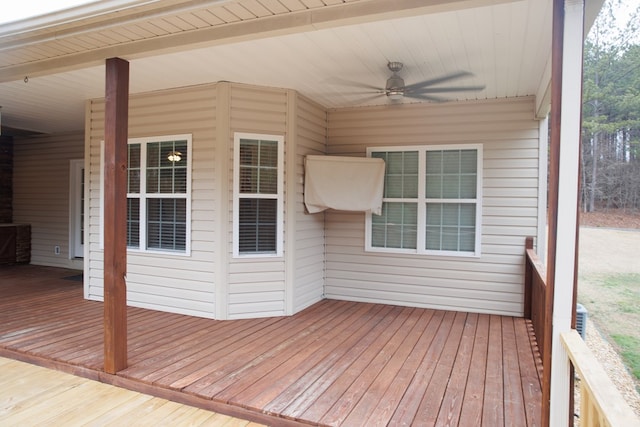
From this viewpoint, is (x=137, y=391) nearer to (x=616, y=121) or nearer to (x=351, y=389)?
(x=351, y=389)

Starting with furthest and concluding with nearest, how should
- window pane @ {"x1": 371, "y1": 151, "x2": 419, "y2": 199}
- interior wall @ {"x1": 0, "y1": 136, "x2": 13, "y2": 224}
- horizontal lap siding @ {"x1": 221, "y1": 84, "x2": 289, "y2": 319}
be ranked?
1. interior wall @ {"x1": 0, "y1": 136, "x2": 13, "y2": 224}
2. window pane @ {"x1": 371, "y1": 151, "x2": 419, "y2": 199}
3. horizontal lap siding @ {"x1": 221, "y1": 84, "x2": 289, "y2": 319}

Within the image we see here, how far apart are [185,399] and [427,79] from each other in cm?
371

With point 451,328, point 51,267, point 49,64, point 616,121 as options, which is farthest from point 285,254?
point 616,121

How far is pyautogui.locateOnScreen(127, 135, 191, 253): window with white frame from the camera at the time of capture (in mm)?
4852

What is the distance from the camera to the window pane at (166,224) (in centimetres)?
486

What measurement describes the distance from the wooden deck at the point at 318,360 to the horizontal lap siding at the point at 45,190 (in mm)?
2992

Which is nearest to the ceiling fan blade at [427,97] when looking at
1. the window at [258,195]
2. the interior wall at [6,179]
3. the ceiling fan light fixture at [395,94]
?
the ceiling fan light fixture at [395,94]

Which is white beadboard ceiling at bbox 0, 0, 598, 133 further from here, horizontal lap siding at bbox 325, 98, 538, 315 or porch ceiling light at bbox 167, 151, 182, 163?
porch ceiling light at bbox 167, 151, 182, 163

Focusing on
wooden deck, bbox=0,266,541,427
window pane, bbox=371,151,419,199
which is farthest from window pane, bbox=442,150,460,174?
wooden deck, bbox=0,266,541,427

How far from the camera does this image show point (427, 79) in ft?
14.3

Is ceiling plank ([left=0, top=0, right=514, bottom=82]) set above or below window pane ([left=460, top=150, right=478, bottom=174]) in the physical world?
above

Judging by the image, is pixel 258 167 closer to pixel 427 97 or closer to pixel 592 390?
pixel 427 97

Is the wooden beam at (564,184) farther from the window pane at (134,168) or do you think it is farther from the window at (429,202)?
the window pane at (134,168)

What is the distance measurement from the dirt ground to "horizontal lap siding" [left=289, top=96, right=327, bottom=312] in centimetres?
457
